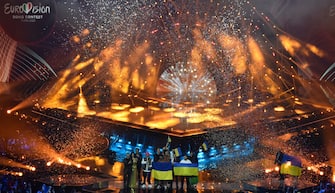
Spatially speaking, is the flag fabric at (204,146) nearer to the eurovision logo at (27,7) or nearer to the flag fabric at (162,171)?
the flag fabric at (162,171)

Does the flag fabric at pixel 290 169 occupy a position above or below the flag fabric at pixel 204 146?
below

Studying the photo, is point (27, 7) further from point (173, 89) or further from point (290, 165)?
point (290, 165)

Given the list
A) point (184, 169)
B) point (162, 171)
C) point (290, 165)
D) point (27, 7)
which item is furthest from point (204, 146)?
point (27, 7)

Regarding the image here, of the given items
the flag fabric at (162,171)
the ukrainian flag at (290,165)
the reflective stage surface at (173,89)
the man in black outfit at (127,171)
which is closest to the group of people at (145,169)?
the man in black outfit at (127,171)

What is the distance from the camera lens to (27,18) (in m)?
8.67

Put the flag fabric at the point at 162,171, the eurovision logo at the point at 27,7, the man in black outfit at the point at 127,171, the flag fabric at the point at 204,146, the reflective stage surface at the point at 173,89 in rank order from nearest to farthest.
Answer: the flag fabric at the point at 162,171 < the man in black outfit at the point at 127,171 < the flag fabric at the point at 204,146 < the reflective stage surface at the point at 173,89 < the eurovision logo at the point at 27,7

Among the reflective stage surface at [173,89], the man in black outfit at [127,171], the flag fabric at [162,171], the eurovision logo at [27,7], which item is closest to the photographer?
the flag fabric at [162,171]

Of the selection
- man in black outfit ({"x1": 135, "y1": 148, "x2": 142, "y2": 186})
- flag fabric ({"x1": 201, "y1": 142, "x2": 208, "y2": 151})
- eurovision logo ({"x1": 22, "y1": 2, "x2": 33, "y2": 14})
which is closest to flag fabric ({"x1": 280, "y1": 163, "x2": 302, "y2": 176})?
flag fabric ({"x1": 201, "y1": 142, "x2": 208, "y2": 151})

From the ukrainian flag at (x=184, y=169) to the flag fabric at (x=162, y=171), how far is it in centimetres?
9

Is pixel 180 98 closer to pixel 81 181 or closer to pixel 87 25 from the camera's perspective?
pixel 87 25

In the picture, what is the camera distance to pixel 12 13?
8664mm

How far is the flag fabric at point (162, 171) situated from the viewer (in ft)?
20.9

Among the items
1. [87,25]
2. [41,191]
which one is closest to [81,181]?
[41,191]

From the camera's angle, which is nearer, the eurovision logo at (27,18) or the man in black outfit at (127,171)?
the man in black outfit at (127,171)
